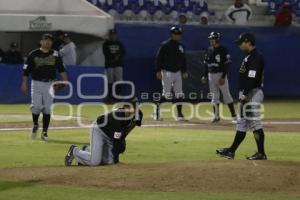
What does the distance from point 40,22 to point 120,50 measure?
2764 millimetres

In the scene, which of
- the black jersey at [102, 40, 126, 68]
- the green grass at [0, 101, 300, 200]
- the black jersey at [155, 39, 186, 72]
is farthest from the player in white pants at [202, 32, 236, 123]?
the black jersey at [102, 40, 126, 68]

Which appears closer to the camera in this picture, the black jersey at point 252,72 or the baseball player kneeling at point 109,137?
the baseball player kneeling at point 109,137

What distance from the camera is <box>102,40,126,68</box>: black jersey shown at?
24.6 meters

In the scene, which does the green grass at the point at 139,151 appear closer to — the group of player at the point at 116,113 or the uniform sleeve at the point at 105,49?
the group of player at the point at 116,113

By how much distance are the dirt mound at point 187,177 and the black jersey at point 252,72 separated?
1747 millimetres

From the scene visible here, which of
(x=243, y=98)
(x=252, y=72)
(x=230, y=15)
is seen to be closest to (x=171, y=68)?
(x=243, y=98)

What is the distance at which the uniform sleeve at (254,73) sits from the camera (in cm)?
1214

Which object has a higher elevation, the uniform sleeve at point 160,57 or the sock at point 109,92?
the uniform sleeve at point 160,57

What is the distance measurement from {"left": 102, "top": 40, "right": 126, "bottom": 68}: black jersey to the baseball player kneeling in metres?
13.1

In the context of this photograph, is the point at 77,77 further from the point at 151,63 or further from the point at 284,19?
the point at 284,19

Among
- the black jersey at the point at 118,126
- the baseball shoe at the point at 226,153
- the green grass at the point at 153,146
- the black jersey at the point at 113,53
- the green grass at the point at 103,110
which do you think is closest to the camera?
the black jersey at the point at 118,126

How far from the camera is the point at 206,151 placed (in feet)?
46.0

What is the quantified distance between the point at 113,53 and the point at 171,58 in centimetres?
497

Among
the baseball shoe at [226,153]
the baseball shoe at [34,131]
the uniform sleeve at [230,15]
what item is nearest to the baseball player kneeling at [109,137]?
the baseball shoe at [226,153]
